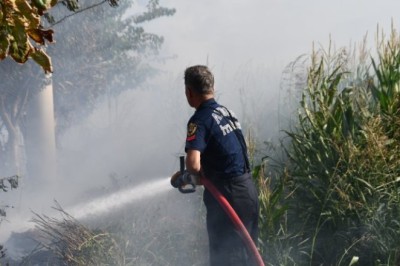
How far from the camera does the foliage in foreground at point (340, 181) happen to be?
16.0 feet

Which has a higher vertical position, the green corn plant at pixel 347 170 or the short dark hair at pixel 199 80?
the short dark hair at pixel 199 80

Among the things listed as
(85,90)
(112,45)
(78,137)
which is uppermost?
(112,45)

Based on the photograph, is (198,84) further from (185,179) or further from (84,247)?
(84,247)

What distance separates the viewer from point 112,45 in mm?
15539

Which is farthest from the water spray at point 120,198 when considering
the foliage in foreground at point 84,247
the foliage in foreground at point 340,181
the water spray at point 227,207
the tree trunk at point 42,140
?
the tree trunk at point 42,140

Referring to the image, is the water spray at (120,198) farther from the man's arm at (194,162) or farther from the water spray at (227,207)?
the man's arm at (194,162)

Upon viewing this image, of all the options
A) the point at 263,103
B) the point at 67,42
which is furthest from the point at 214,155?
the point at 67,42

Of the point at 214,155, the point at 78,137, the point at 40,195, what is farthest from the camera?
the point at 78,137

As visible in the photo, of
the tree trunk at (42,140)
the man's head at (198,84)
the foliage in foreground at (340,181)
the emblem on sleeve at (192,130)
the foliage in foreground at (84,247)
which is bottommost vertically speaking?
the tree trunk at (42,140)

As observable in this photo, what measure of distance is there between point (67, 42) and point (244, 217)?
1052 centimetres

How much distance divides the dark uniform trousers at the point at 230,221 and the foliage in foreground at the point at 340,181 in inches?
31.1

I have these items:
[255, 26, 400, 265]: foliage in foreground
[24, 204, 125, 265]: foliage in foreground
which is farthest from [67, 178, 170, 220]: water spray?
[255, 26, 400, 265]: foliage in foreground

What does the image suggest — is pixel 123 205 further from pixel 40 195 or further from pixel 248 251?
pixel 40 195

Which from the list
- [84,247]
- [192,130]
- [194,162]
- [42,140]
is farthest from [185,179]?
[42,140]
